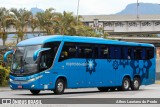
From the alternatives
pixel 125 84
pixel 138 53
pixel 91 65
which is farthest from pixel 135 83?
pixel 91 65

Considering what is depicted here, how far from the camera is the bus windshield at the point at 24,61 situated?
80.5 feet

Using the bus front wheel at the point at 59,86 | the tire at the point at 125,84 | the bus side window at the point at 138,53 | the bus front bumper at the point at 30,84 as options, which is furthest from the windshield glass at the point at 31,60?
the bus side window at the point at 138,53

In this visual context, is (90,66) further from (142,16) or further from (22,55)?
(142,16)

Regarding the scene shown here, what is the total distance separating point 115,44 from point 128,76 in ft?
9.18

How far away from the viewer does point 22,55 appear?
2517cm

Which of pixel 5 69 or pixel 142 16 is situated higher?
pixel 142 16

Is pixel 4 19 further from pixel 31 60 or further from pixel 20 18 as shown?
pixel 31 60

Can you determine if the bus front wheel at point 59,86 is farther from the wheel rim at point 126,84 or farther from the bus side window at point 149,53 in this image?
the bus side window at point 149,53

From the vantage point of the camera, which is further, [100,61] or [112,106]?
[100,61]

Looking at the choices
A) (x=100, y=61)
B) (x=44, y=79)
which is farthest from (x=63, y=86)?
(x=100, y=61)

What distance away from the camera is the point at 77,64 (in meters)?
26.8

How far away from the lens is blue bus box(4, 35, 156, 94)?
24.7 meters

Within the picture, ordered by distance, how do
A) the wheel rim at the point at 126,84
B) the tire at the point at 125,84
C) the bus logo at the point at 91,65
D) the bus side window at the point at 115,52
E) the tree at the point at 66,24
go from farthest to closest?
the tree at the point at 66,24
the wheel rim at the point at 126,84
the tire at the point at 125,84
the bus side window at the point at 115,52
the bus logo at the point at 91,65

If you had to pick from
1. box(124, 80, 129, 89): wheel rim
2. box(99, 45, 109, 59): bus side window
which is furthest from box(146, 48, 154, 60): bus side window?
box(99, 45, 109, 59): bus side window
